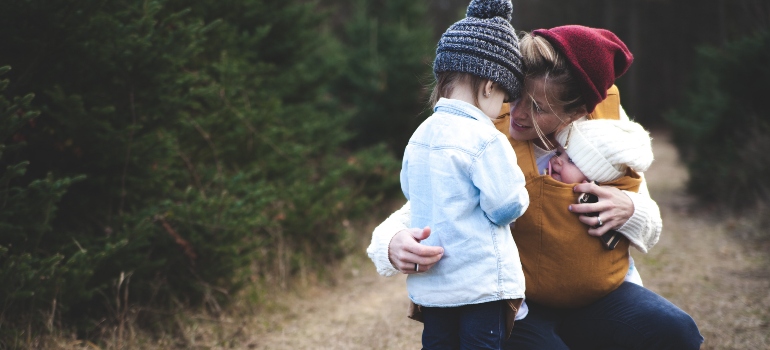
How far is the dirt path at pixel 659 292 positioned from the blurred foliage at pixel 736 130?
817 millimetres

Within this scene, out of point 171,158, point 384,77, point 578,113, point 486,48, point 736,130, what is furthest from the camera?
point 384,77

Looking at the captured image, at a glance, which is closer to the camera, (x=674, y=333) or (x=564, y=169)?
(x=674, y=333)

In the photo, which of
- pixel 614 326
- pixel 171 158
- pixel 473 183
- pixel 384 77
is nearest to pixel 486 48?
pixel 473 183

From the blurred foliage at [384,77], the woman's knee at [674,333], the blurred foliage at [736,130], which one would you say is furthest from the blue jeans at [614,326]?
the blurred foliage at [384,77]

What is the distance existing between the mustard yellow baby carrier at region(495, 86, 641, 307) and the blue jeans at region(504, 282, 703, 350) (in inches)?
2.8

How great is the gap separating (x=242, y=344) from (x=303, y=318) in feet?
2.24

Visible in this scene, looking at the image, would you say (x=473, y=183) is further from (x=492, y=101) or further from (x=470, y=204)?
(x=492, y=101)

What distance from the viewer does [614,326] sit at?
2156mm

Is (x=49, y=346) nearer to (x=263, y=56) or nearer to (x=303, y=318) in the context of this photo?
(x=303, y=318)

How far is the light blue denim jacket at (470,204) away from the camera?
73.2 inches

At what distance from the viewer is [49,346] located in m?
2.90

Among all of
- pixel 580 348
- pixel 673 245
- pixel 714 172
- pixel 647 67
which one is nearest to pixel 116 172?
pixel 580 348

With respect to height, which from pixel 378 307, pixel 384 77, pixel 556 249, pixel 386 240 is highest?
pixel 386 240

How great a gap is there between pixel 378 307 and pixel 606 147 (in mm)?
2878
